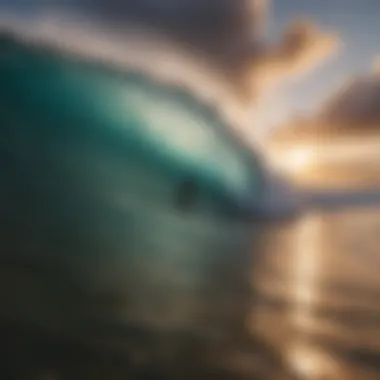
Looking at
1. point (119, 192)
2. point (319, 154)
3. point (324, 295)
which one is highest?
point (319, 154)

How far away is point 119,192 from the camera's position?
1.09 meters

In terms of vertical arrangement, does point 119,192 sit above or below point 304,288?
above

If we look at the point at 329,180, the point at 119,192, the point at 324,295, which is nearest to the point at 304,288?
the point at 324,295

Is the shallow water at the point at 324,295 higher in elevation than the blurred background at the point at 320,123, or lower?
lower

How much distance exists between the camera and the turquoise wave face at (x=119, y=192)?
1.06m

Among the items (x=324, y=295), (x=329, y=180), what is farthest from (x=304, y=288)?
(x=329, y=180)

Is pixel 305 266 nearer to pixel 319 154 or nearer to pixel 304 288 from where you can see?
pixel 304 288

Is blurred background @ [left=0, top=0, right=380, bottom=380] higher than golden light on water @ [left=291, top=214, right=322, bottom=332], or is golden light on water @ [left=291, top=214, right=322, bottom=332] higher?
blurred background @ [left=0, top=0, right=380, bottom=380]

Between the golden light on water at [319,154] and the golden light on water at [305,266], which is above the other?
the golden light on water at [319,154]

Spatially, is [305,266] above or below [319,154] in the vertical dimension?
below

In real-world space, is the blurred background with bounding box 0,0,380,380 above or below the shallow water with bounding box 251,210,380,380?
above

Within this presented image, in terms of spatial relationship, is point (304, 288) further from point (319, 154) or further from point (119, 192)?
point (119, 192)

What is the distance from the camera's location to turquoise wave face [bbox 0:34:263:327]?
1.06m

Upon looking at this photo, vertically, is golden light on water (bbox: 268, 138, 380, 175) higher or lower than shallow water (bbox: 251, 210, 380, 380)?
higher
